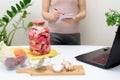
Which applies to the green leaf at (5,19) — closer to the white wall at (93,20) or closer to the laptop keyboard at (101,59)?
the white wall at (93,20)

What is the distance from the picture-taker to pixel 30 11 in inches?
110

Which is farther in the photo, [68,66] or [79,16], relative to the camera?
[79,16]

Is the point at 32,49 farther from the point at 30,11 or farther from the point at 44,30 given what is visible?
the point at 30,11

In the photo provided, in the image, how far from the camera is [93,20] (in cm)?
275

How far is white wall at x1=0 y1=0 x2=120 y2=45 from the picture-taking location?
106 inches

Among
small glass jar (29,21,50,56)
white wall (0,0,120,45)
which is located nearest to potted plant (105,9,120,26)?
small glass jar (29,21,50,56)

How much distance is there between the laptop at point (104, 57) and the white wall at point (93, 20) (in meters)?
1.17

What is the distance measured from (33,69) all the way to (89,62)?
363mm

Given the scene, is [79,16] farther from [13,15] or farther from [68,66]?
[13,15]

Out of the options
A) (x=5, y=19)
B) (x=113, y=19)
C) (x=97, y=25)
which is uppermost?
(x=113, y=19)

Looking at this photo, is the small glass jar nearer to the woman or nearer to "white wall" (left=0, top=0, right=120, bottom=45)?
the woman

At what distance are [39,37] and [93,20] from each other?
54.7 inches

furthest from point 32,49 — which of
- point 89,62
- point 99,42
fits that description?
point 99,42

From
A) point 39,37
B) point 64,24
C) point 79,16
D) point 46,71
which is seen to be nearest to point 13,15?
point 64,24
